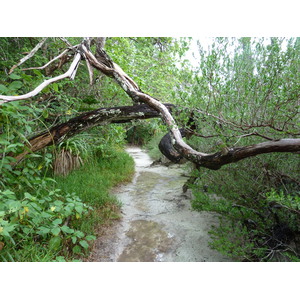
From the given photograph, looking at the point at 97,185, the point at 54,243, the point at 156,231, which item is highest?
the point at 54,243

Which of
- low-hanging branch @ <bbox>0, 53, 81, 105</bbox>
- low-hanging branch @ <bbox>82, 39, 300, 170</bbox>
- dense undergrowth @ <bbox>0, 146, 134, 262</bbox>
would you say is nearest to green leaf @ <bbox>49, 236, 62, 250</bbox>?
dense undergrowth @ <bbox>0, 146, 134, 262</bbox>

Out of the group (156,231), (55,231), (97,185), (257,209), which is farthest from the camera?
(97,185)

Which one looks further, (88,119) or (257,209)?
(88,119)

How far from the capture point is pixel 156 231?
306cm

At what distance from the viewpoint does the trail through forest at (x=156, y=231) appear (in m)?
2.53

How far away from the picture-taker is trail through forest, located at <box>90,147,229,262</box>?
2531 mm

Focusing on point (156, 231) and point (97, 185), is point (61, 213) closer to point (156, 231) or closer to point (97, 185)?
point (156, 231)

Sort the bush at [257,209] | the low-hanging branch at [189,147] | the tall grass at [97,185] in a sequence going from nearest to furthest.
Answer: the low-hanging branch at [189,147]
the bush at [257,209]
the tall grass at [97,185]

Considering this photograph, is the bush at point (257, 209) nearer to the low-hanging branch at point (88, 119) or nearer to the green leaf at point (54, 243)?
the low-hanging branch at point (88, 119)

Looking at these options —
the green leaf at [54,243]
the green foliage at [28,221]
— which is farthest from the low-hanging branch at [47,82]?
the green leaf at [54,243]

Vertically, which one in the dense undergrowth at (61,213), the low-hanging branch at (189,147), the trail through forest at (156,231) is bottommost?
the trail through forest at (156,231)

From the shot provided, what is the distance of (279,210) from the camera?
2.18m

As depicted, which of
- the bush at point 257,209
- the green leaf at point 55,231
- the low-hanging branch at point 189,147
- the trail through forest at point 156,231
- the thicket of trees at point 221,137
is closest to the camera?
the low-hanging branch at point 189,147

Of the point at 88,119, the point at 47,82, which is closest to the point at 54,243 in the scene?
the point at 88,119
